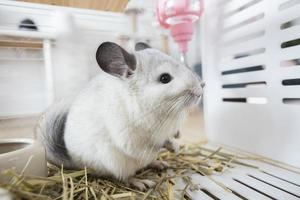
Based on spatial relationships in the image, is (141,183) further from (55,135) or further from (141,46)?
(141,46)

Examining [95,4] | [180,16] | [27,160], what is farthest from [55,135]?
[180,16]

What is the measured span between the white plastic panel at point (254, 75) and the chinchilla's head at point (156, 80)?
1.05 feet

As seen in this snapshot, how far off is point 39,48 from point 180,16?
0.60 meters

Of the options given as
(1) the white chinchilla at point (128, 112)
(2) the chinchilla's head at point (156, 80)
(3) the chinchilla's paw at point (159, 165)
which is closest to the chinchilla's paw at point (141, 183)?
(1) the white chinchilla at point (128, 112)

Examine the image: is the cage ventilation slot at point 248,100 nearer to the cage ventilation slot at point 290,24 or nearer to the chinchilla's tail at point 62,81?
the cage ventilation slot at point 290,24

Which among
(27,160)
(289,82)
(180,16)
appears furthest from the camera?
(180,16)

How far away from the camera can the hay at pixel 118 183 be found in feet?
1.97

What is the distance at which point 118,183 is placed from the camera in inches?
33.1

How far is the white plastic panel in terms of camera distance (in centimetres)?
86

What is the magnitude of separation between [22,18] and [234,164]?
97cm

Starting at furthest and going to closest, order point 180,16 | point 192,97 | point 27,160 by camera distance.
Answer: point 180,16
point 192,97
point 27,160

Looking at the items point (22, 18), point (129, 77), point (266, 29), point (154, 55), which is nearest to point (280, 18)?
point (266, 29)

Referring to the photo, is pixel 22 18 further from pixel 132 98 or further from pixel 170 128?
pixel 170 128

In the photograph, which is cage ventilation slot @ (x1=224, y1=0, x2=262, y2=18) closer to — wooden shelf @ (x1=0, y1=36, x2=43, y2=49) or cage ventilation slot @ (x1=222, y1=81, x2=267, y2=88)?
cage ventilation slot @ (x1=222, y1=81, x2=267, y2=88)
